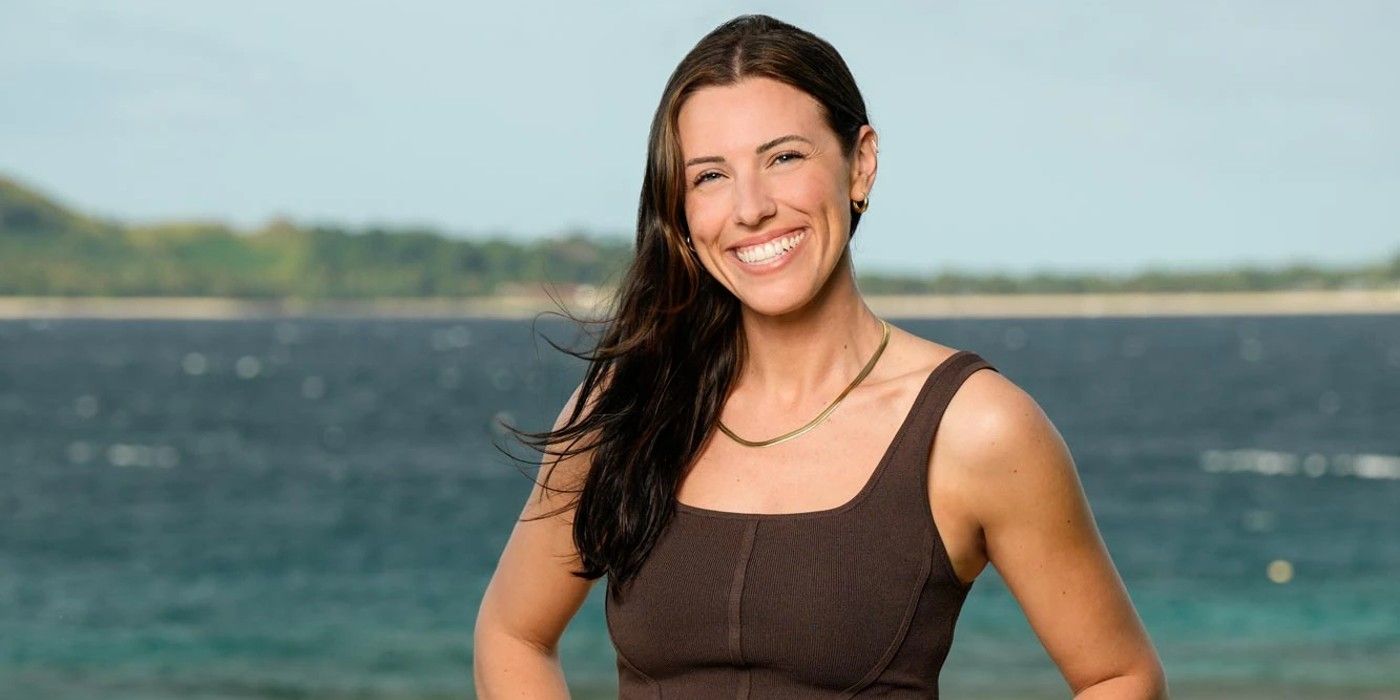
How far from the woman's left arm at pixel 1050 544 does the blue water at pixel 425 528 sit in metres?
1.06

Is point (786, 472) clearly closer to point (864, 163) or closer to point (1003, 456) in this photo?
point (1003, 456)

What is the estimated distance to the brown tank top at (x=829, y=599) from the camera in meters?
2.81

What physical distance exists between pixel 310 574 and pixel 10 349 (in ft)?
366

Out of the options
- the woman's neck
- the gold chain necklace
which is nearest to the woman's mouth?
the woman's neck

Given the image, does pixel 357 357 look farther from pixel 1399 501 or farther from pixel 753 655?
pixel 753 655

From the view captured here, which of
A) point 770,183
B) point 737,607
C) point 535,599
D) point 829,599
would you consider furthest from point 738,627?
point 770,183

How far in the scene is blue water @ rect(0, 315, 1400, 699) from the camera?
26109 millimetres

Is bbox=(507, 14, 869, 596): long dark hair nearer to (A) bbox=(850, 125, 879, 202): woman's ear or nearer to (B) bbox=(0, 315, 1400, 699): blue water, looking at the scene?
(A) bbox=(850, 125, 879, 202): woman's ear

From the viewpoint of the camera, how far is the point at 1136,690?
287 centimetres

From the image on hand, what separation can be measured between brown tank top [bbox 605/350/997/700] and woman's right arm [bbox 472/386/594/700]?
307mm

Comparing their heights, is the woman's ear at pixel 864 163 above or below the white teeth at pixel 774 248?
above

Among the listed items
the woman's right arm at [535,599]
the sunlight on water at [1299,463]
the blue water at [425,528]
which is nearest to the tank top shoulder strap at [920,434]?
the woman's right arm at [535,599]

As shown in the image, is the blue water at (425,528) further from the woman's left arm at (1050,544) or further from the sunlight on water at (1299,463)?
the woman's left arm at (1050,544)

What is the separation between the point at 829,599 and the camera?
2814mm
